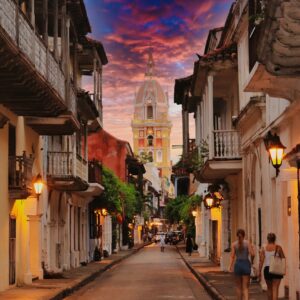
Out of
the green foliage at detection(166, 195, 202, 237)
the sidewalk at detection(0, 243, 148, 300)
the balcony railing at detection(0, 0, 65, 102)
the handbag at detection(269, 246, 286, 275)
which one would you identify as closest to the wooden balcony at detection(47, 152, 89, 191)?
the sidewalk at detection(0, 243, 148, 300)

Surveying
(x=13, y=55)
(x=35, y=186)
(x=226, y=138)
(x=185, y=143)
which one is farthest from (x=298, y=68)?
(x=185, y=143)

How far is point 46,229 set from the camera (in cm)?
3031

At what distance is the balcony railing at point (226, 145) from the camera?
27750mm

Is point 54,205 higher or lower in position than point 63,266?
higher

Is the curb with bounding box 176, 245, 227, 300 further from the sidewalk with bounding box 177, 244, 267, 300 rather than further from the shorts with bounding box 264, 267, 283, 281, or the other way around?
the shorts with bounding box 264, 267, 283, 281

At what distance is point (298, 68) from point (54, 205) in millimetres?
20172

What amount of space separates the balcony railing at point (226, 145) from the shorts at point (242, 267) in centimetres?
1140

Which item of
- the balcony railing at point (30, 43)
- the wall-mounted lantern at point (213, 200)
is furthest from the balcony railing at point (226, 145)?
the wall-mounted lantern at point (213, 200)

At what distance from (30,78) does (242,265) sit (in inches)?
233

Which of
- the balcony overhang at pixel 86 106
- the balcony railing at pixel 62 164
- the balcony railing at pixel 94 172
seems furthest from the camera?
the balcony railing at pixel 94 172

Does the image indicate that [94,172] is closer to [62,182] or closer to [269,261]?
[62,182]

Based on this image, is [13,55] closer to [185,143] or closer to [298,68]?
[298,68]

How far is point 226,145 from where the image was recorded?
2803 cm

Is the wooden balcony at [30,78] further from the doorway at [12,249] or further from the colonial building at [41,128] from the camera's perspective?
the doorway at [12,249]
